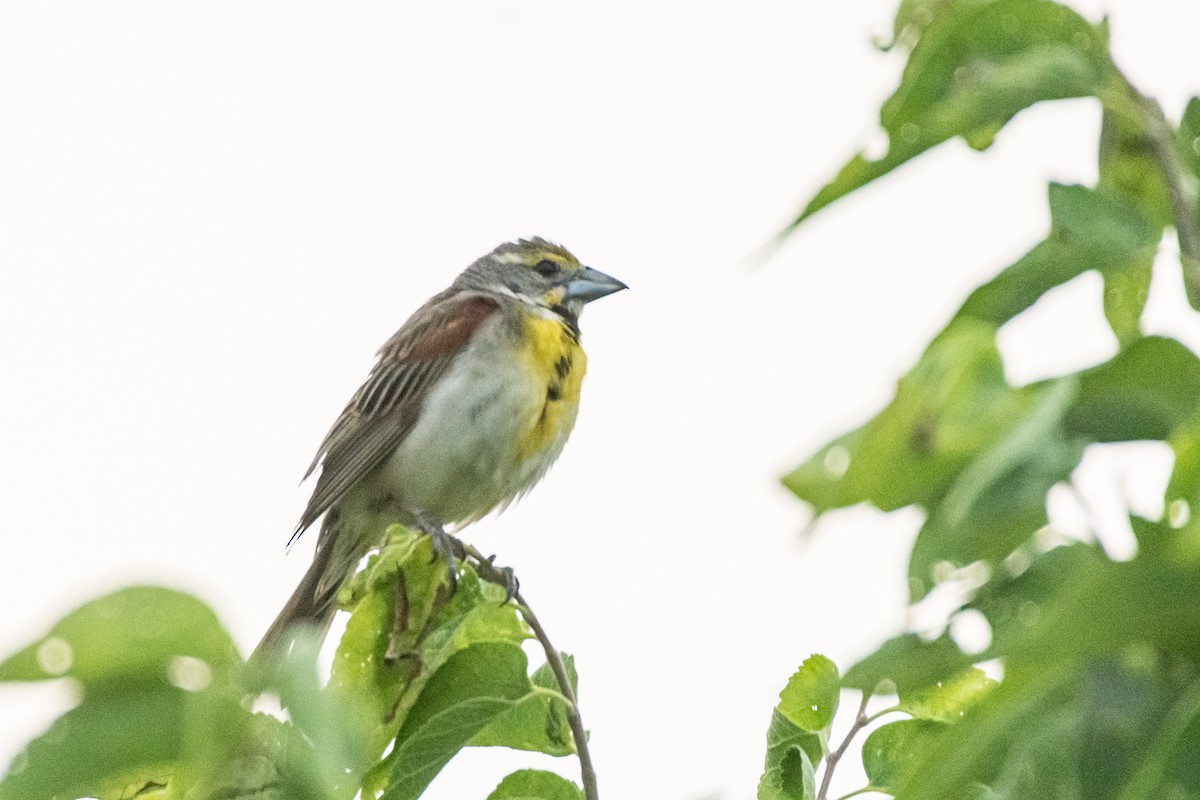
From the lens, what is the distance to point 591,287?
7.24 m

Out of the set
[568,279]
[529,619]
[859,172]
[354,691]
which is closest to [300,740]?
[859,172]

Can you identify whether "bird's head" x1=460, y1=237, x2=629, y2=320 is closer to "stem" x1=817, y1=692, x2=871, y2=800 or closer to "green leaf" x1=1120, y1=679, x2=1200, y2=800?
"stem" x1=817, y1=692, x2=871, y2=800

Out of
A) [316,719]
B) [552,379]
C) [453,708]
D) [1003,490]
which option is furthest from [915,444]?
[552,379]

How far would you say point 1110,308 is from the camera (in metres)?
1.68

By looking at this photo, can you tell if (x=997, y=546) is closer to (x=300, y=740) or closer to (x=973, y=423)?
(x=973, y=423)

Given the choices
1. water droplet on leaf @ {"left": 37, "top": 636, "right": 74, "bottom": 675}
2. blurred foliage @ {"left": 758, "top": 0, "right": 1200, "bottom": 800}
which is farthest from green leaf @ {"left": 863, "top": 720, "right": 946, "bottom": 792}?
water droplet on leaf @ {"left": 37, "top": 636, "right": 74, "bottom": 675}

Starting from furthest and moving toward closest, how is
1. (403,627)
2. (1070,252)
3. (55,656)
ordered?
1. (403,627)
2. (1070,252)
3. (55,656)

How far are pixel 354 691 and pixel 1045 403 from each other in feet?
4.70

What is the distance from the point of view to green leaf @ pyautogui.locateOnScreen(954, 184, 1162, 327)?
1409 millimetres

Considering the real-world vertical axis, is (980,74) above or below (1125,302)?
above

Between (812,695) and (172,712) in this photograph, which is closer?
(172,712)

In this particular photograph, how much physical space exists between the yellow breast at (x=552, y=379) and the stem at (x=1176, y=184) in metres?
4.64

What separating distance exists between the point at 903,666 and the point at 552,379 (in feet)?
16.8

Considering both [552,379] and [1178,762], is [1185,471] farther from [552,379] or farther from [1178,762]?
[552,379]
